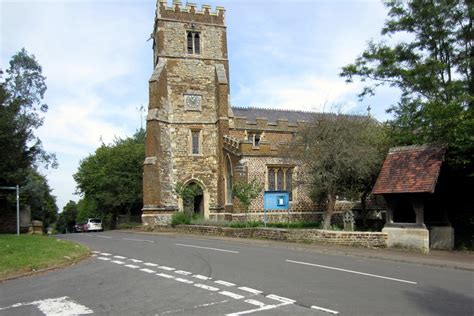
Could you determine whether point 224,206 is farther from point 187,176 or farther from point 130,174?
point 130,174

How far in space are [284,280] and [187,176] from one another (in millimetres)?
27399

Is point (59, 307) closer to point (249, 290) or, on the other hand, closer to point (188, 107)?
point (249, 290)

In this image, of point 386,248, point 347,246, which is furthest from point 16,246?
point 386,248

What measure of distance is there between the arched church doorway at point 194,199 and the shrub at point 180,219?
0.98 metres

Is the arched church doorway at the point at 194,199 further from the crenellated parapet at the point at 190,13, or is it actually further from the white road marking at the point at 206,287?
the white road marking at the point at 206,287

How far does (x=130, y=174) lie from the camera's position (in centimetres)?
4659

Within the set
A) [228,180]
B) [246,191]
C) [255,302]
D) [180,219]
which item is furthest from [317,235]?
[228,180]

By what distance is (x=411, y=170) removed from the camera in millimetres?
17844

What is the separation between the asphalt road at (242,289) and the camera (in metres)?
7.27

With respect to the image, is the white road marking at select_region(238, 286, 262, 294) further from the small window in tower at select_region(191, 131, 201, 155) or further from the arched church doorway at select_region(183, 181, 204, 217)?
the small window in tower at select_region(191, 131, 201, 155)

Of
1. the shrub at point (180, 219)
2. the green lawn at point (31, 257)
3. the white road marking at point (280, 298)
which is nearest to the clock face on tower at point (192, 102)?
the shrub at point (180, 219)

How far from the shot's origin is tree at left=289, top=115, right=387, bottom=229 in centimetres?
2208

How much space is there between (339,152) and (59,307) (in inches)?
675

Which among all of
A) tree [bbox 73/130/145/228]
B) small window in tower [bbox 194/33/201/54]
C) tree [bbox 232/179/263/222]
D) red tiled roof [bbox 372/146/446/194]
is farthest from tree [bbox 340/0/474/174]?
tree [bbox 73/130/145/228]
